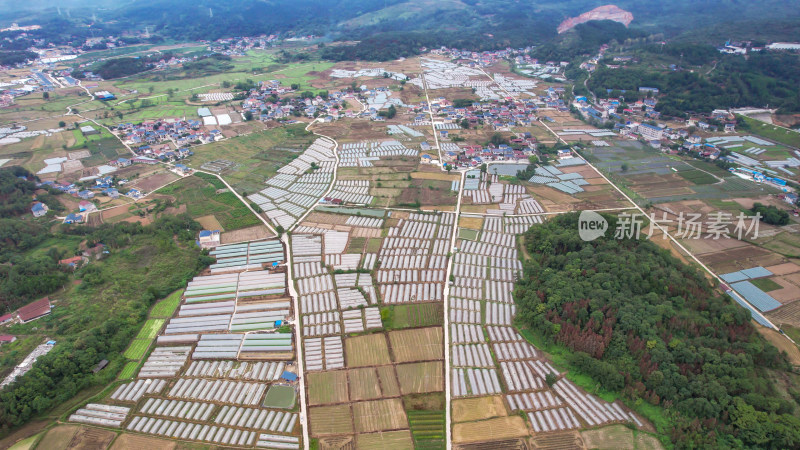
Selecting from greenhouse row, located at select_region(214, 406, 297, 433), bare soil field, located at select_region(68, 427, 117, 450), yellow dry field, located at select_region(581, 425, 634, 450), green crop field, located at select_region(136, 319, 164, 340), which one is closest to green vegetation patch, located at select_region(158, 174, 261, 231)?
green crop field, located at select_region(136, 319, 164, 340)

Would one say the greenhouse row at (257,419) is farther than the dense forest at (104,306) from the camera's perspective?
No

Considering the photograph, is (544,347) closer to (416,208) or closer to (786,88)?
(416,208)

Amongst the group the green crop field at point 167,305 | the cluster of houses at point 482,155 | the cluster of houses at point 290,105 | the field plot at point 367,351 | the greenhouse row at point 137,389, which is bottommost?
the greenhouse row at point 137,389

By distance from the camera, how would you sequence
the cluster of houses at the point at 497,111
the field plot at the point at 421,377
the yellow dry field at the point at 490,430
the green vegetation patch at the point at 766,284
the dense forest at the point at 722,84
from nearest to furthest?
the yellow dry field at the point at 490,430 → the field plot at the point at 421,377 → the green vegetation patch at the point at 766,284 → the dense forest at the point at 722,84 → the cluster of houses at the point at 497,111

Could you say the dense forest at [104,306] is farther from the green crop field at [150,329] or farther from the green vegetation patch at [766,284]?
the green vegetation patch at [766,284]

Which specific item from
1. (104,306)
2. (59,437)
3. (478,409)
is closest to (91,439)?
(59,437)

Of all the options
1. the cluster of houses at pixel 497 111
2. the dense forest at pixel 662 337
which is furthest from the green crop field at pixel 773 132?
the dense forest at pixel 662 337
